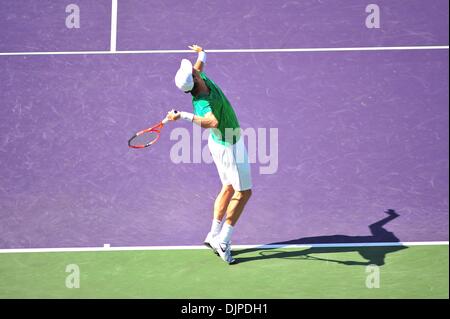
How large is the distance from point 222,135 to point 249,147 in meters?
2.16

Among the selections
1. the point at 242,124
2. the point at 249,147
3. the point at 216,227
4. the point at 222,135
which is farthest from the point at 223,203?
the point at 242,124

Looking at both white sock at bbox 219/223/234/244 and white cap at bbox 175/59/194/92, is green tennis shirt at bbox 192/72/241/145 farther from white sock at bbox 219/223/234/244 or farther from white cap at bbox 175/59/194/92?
white sock at bbox 219/223/234/244

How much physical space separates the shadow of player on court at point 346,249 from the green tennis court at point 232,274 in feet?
0.04

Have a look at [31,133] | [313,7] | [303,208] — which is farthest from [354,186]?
[31,133]

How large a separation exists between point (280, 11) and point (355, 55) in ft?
5.08

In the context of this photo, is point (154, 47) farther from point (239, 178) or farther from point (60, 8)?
point (239, 178)

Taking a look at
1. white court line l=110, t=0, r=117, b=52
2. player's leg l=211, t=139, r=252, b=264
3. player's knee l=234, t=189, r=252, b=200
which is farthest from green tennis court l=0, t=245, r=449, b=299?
white court line l=110, t=0, r=117, b=52

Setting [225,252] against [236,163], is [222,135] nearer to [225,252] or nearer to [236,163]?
[236,163]

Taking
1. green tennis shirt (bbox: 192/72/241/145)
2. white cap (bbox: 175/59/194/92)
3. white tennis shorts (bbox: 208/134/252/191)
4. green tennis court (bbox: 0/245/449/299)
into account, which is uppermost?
white cap (bbox: 175/59/194/92)

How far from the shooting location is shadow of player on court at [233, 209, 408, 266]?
363 inches

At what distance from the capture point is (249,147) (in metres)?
11.2

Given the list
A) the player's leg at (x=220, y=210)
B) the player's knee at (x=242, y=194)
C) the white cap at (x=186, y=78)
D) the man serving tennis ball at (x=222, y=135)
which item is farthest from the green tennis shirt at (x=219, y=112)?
the player's leg at (x=220, y=210)

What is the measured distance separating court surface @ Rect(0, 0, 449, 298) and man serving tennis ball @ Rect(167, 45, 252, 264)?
0.59 metres

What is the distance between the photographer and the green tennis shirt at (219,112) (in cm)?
890
